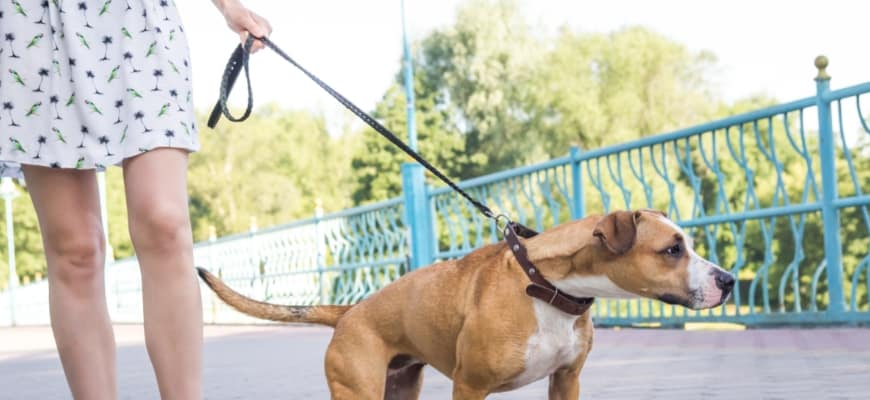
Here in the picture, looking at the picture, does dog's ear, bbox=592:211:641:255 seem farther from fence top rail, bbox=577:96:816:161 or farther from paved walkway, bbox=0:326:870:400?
fence top rail, bbox=577:96:816:161

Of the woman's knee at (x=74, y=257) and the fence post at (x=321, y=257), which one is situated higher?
the woman's knee at (x=74, y=257)

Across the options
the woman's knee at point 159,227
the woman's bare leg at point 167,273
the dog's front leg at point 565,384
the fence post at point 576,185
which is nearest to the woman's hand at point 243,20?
the woman's bare leg at point 167,273

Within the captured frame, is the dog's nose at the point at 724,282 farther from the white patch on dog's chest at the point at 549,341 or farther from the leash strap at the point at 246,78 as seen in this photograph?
the leash strap at the point at 246,78

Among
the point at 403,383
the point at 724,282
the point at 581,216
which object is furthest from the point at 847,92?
the point at 403,383

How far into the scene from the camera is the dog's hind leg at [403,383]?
183 inches

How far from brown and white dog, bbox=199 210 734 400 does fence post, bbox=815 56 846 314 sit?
590 centimetres

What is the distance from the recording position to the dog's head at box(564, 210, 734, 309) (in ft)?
13.4

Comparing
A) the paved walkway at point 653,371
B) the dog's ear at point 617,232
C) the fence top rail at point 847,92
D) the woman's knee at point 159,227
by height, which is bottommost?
the paved walkway at point 653,371

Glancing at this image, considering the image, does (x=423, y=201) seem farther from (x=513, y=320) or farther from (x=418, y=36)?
(x=418, y=36)

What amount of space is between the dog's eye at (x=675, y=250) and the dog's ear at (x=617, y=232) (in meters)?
0.13

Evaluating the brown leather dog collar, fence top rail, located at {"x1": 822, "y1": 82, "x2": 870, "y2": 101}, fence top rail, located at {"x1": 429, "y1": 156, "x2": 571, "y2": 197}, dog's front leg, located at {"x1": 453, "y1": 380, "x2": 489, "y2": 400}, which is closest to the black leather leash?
the brown leather dog collar

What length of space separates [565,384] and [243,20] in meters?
1.67

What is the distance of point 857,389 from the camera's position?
18.6 ft

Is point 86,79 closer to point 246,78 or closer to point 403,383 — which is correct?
point 246,78
